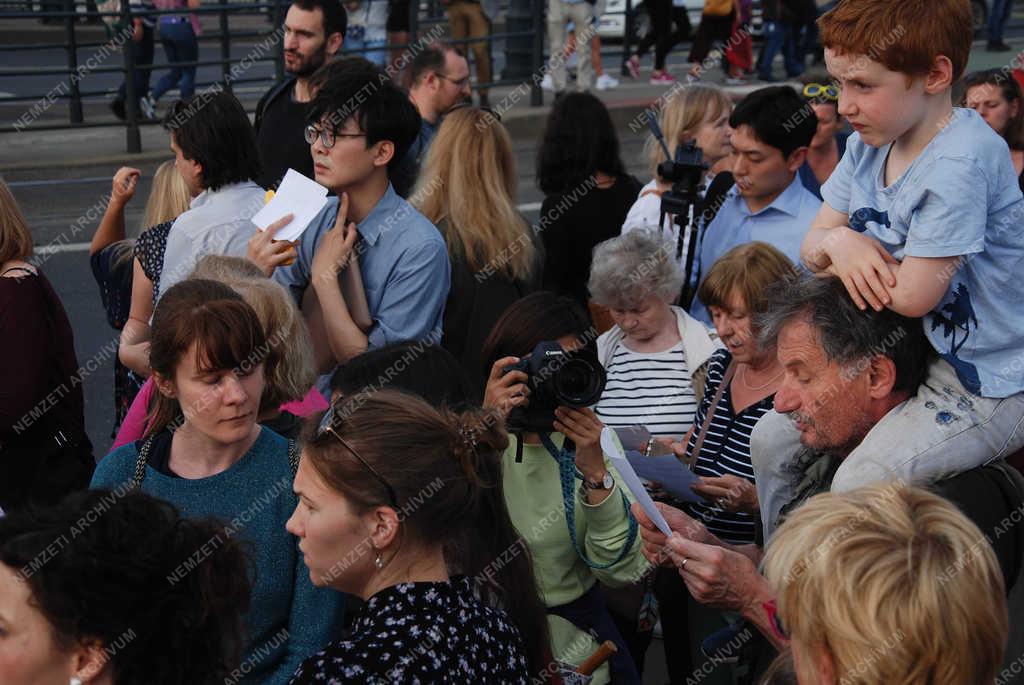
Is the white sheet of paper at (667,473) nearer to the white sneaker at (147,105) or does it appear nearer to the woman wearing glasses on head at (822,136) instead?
the woman wearing glasses on head at (822,136)

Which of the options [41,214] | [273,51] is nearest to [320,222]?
[41,214]

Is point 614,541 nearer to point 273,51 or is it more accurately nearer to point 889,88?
point 889,88

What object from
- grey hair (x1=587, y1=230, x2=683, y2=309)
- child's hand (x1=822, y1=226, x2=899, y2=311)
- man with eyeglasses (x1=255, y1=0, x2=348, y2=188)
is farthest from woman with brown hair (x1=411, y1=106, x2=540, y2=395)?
child's hand (x1=822, y1=226, x2=899, y2=311)

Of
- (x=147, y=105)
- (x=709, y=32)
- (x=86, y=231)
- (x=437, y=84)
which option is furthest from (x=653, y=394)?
(x=709, y=32)

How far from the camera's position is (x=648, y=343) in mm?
4605

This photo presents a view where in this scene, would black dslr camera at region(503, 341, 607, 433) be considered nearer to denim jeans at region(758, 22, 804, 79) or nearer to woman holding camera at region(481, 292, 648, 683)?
woman holding camera at region(481, 292, 648, 683)

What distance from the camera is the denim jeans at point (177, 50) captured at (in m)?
13.5

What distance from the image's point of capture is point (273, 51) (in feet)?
44.8

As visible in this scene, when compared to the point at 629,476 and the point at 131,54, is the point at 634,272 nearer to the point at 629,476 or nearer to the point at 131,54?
the point at 629,476

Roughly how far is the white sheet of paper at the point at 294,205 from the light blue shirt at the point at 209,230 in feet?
0.70

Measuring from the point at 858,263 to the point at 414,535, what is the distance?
114 cm

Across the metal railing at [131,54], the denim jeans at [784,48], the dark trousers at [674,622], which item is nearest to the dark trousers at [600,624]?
the dark trousers at [674,622]

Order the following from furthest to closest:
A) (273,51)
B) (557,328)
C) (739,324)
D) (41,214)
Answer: (273,51) → (41,214) → (739,324) → (557,328)

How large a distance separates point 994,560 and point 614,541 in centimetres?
136
